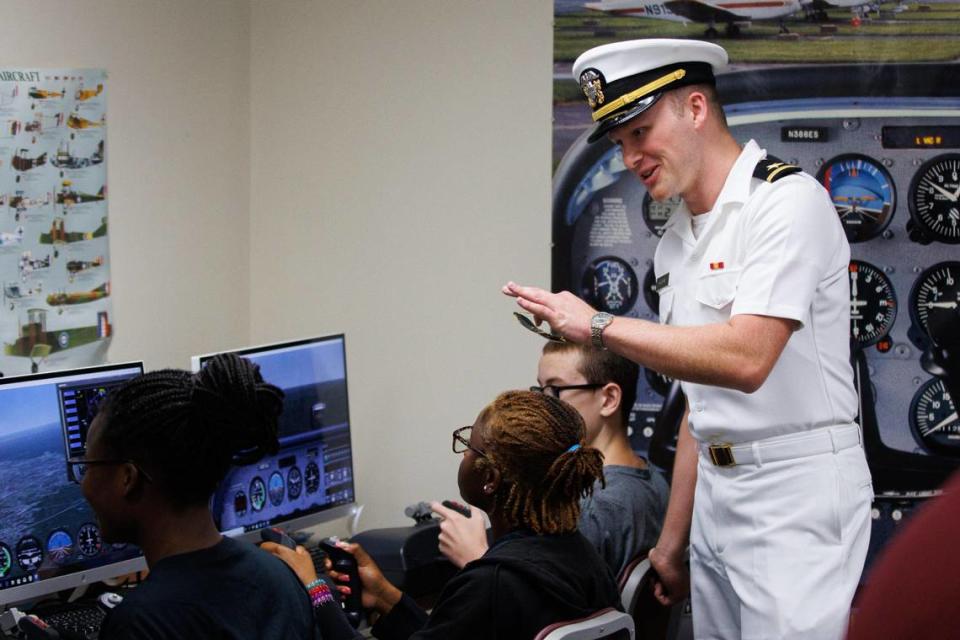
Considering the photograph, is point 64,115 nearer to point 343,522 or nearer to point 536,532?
point 343,522

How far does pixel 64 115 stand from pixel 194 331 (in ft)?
2.52

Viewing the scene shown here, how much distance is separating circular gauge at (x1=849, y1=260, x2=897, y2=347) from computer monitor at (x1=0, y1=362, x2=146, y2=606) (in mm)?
1911

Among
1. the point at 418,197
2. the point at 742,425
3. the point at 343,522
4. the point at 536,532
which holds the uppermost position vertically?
the point at 418,197

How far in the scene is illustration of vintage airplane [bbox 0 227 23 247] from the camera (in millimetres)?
2658

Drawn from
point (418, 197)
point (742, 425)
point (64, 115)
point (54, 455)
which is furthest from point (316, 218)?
point (742, 425)

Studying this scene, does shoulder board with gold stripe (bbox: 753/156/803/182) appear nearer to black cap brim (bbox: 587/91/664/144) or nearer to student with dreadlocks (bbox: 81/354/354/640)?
black cap brim (bbox: 587/91/664/144)

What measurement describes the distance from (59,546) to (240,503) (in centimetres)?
48

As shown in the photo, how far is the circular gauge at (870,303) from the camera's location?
3.00 m

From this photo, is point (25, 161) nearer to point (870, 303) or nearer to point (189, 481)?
point (189, 481)

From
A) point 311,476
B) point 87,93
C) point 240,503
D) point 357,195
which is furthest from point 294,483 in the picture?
point 87,93

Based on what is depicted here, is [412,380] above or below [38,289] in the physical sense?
below

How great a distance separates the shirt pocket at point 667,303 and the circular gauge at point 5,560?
1353 millimetres

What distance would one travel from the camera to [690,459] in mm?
2342

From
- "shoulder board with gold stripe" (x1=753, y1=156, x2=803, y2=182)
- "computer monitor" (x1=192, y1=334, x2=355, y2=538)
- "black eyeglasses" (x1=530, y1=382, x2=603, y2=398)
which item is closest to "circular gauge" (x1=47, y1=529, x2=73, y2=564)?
"computer monitor" (x1=192, y1=334, x2=355, y2=538)
